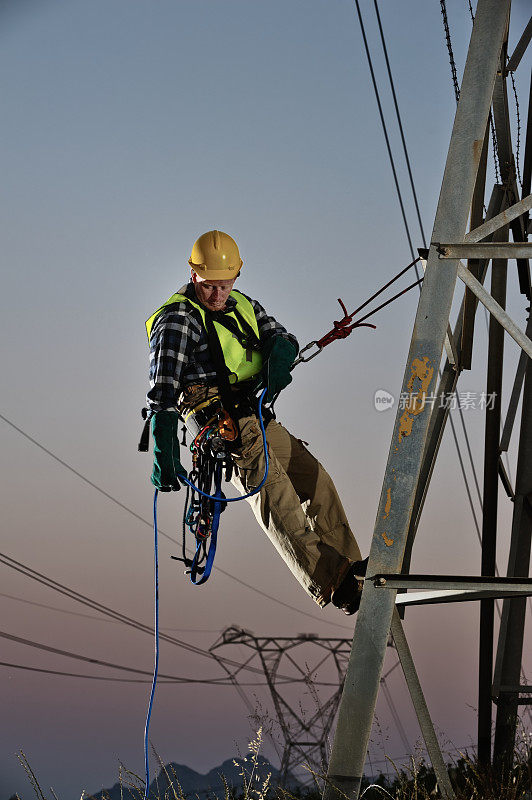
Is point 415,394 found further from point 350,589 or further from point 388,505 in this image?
point 350,589

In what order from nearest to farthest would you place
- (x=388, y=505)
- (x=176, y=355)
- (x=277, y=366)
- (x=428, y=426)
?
(x=388, y=505), (x=428, y=426), (x=176, y=355), (x=277, y=366)

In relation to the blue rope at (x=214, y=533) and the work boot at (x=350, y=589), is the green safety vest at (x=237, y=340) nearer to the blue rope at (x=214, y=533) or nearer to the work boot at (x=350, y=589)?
the blue rope at (x=214, y=533)

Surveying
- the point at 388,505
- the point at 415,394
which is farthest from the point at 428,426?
the point at 388,505

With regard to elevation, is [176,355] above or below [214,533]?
above

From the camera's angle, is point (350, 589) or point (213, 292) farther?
point (213, 292)

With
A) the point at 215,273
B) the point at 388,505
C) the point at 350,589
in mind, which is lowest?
the point at 350,589

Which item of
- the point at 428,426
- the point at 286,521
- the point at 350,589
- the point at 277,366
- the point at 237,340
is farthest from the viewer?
the point at 237,340

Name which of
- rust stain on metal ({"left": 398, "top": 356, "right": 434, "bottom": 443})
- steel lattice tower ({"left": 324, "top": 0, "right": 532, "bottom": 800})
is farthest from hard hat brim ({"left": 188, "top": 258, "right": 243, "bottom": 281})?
rust stain on metal ({"left": 398, "top": 356, "right": 434, "bottom": 443})

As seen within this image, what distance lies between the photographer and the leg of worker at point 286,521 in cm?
600

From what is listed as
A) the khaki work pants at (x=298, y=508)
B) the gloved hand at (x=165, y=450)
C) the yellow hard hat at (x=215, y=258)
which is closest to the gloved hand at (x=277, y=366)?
the khaki work pants at (x=298, y=508)

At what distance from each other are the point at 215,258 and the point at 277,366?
94 cm

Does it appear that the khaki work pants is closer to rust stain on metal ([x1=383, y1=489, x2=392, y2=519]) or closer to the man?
the man

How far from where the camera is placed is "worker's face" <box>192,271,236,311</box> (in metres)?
6.71

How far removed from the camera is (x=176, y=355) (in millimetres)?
6352
